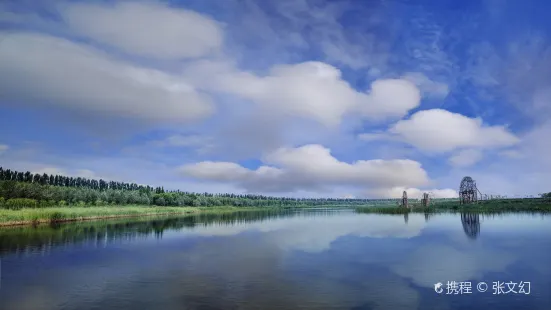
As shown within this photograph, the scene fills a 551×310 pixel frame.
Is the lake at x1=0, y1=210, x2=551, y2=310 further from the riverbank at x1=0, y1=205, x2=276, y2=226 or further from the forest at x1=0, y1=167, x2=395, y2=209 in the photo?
the forest at x1=0, y1=167, x2=395, y2=209

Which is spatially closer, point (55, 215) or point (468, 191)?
point (55, 215)

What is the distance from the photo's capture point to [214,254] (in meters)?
35.6

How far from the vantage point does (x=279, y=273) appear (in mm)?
26312

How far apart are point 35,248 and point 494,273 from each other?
42.0 meters

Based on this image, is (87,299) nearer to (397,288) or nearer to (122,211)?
(397,288)
